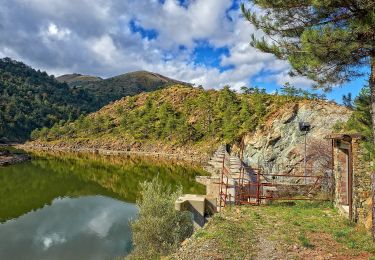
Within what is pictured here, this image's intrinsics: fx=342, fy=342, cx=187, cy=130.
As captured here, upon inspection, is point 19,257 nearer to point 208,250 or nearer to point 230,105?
point 208,250

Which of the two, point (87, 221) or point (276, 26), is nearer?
point (276, 26)

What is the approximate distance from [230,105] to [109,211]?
63044 millimetres

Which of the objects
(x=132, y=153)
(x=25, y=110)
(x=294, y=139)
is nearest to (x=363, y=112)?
(x=294, y=139)

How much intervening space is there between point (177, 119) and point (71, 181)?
5715 centimetres

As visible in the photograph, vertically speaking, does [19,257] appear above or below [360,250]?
below

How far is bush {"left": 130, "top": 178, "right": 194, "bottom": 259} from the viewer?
18000 mm

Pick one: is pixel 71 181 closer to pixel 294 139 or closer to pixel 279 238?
pixel 294 139

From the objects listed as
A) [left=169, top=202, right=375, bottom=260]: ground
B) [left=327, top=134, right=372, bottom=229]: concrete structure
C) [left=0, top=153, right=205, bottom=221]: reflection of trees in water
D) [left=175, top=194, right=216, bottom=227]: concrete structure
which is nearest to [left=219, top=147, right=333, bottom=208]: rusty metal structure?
[left=175, top=194, right=216, bottom=227]: concrete structure

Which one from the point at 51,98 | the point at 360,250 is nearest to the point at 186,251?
the point at 360,250

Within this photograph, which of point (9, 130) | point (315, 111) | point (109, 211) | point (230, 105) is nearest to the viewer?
point (109, 211)

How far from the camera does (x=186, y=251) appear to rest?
12.7 meters

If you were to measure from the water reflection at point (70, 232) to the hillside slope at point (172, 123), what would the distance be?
42082 mm

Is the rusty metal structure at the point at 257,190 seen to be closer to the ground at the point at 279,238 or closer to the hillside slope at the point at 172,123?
the ground at the point at 279,238

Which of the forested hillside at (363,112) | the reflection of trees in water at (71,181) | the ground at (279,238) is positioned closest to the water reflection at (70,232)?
the reflection of trees in water at (71,181)
